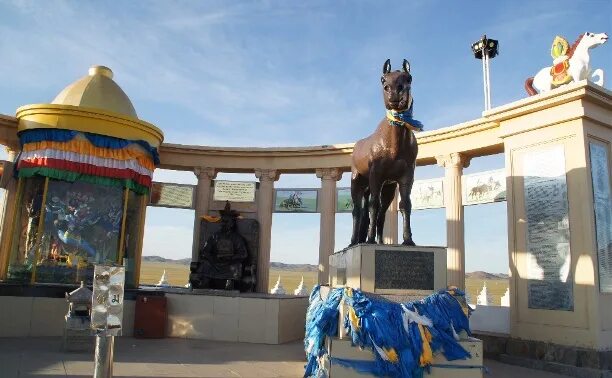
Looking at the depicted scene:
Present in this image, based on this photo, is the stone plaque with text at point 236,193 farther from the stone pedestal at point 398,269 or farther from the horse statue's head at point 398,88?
the horse statue's head at point 398,88

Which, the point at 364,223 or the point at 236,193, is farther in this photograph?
the point at 236,193

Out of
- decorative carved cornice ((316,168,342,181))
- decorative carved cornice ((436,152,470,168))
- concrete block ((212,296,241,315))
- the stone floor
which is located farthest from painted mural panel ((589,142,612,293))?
decorative carved cornice ((316,168,342,181))

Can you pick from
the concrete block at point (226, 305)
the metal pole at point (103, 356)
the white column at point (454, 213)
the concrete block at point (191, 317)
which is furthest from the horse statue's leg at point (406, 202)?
the white column at point (454, 213)

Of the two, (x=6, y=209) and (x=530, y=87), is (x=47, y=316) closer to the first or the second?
(x=6, y=209)

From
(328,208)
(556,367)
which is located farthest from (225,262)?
(556,367)

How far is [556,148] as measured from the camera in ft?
35.2

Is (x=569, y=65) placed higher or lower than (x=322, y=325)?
higher

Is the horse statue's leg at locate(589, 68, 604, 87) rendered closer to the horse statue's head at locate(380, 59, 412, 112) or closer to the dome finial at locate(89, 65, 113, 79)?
the horse statue's head at locate(380, 59, 412, 112)

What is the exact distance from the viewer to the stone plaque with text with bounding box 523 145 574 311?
10.2 meters

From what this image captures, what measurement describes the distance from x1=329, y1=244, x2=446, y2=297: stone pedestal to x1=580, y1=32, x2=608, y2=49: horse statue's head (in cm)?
698

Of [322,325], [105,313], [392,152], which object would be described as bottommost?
[322,325]

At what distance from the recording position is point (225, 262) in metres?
16.3

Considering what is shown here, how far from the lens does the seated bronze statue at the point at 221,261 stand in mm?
16031

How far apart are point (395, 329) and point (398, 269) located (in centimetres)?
101
